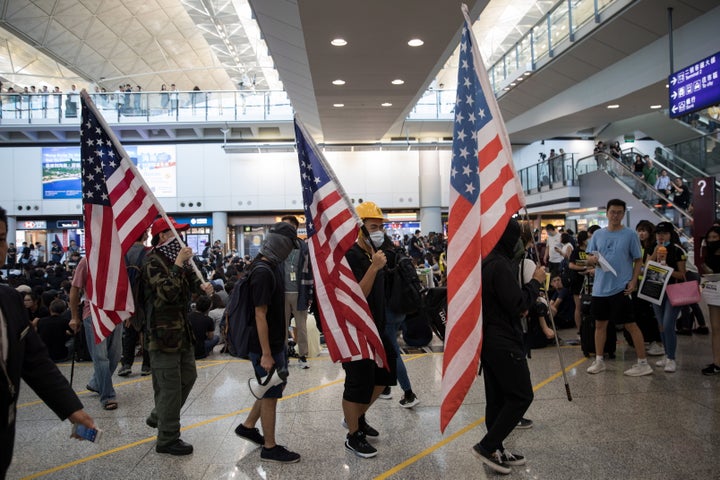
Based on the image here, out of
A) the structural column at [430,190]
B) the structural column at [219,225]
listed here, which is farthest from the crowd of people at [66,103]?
the structural column at [430,190]

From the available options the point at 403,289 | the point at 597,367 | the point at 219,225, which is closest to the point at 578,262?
the point at 597,367

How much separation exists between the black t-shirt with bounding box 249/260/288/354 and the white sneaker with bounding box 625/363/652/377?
4.13 m

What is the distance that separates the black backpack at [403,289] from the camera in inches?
171

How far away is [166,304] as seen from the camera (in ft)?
13.9

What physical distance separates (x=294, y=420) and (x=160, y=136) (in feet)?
85.2

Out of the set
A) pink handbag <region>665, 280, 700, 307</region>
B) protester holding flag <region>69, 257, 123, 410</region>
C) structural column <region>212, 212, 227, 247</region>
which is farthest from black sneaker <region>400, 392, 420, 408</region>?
structural column <region>212, 212, 227, 247</region>

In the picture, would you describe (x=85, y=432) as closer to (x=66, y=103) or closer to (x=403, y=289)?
(x=403, y=289)

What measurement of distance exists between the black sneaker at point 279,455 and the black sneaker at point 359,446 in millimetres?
405

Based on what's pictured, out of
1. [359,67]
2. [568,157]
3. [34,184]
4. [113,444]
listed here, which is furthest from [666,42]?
[34,184]

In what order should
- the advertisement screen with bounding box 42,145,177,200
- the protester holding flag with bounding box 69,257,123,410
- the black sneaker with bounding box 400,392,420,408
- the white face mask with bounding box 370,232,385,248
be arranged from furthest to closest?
the advertisement screen with bounding box 42,145,177,200
the protester holding flag with bounding box 69,257,123,410
the black sneaker with bounding box 400,392,420,408
the white face mask with bounding box 370,232,385,248

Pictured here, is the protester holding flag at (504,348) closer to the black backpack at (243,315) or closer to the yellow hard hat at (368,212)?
the yellow hard hat at (368,212)

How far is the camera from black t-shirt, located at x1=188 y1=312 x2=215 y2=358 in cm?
723

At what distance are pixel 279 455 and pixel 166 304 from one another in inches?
59.5

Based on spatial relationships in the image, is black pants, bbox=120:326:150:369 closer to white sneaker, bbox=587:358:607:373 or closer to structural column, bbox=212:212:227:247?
white sneaker, bbox=587:358:607:373
